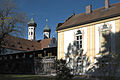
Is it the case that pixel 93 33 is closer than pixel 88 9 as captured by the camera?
Yes

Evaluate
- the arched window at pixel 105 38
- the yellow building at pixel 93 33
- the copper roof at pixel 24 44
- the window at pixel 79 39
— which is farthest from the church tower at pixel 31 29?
the arched window at pixel 105 38

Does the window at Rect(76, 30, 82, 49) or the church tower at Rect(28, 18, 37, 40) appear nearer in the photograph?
the window at Rect(76, 30, 82, 49)

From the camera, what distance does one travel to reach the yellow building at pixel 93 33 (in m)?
19.6

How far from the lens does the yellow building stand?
19578 millimetres

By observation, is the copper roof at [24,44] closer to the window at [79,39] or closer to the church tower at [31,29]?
the church tower at [31,29]

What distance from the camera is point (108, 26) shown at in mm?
20094

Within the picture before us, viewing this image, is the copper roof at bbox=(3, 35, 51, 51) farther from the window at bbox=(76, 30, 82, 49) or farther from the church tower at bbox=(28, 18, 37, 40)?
the window at bbox=(76, 30, 82, 49)

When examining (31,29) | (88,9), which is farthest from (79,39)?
(31,29)

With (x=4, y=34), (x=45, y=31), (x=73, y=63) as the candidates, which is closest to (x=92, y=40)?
(x=73, y=63)

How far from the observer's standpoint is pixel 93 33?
21.5m

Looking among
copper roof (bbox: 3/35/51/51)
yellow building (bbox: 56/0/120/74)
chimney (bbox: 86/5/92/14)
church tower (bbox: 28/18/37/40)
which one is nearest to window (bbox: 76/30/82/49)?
yellow building (bbox: 56/0/120/74)

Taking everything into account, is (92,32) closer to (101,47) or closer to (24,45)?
(101,47)

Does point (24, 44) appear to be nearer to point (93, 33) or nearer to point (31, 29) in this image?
point (31, 29)

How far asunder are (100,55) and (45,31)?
2370 inches
